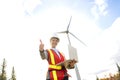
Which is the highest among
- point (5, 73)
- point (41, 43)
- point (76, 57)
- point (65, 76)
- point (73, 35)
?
point (5, 73)

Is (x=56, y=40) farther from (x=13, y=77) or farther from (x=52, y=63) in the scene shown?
(x=13, y=77)

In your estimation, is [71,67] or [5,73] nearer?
[71,67]

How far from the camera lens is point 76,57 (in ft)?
15.1

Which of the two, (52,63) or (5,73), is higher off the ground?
(5,73)

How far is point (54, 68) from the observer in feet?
16.1

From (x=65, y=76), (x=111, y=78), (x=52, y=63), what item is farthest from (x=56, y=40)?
(x=111, y=78)

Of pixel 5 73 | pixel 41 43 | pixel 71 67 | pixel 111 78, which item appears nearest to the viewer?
pixel 41 43

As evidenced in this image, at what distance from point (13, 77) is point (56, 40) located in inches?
2584

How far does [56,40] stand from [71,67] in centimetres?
86

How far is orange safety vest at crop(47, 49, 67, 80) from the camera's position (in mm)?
4820

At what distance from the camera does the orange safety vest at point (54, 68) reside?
4820 mm

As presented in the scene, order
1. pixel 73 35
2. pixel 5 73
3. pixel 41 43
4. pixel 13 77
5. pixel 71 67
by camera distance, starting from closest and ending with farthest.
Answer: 1. pixel 41 43
2. pixel 71 67
3. pixel 73 35
4. pixel 5 73
5. pixel 13 77

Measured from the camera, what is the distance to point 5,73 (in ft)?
194

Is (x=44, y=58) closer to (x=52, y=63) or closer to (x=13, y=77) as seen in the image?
(x=52, y=63)
